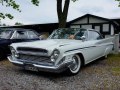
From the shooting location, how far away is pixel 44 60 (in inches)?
251

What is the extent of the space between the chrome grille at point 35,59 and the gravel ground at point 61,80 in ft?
1.54

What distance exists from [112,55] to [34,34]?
4308mm

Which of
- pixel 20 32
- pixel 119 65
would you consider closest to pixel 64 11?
pixel 20 32

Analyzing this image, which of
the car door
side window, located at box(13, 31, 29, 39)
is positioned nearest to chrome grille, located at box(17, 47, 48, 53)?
the car door

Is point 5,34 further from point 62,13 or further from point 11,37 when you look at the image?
point 62,13

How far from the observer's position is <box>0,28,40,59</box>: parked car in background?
954cm

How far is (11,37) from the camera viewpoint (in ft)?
32.7

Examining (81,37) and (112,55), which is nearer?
(81,37)

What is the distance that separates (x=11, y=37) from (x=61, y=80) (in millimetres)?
4633

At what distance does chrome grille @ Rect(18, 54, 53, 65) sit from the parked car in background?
9.26 ft

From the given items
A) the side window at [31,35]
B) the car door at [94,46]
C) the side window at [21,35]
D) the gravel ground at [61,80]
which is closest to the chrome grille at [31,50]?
the gravel ground at [61,80]

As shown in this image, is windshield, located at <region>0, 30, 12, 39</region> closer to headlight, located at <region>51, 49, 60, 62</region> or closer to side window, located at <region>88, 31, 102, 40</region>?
side window, located at <region>88, 31, 102, 40</region>

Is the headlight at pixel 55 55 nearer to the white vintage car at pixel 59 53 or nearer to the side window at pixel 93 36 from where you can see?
the white vintage car at pixel 59 53

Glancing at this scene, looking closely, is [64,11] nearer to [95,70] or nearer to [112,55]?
[112,55]
